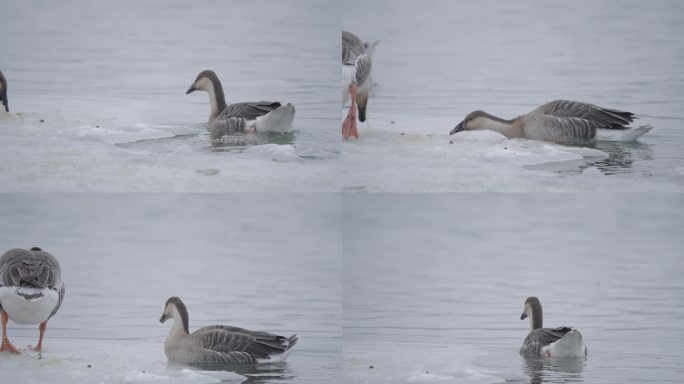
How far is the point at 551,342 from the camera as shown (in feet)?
23.0

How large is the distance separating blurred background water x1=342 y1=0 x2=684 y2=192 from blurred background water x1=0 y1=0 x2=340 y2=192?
25 cm

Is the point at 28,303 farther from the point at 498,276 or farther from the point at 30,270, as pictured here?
the point at 498,276

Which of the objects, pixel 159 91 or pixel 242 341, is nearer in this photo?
pixel 242 341

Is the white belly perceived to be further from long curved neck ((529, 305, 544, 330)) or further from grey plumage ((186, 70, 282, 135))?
long curved neck ((529, 305, 544, 330))

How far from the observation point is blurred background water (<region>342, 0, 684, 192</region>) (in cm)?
714

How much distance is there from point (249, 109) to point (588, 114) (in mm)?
1878

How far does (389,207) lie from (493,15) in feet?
4.01

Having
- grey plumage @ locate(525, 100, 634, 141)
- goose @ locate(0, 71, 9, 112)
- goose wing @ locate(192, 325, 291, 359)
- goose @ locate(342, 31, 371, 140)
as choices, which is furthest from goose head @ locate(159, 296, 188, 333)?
grey plumage @ locate(525, 100, 634, 141)

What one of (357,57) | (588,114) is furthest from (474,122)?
(357,57)

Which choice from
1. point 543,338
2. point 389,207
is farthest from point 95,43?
point 543,338

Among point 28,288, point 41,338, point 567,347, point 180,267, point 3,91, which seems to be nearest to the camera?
point 28,288

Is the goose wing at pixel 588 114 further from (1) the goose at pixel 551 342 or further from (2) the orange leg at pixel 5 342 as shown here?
(2) the orange leg at pixel 5 342

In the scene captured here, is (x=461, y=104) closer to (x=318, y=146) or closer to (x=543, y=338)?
(x=318, y=146)

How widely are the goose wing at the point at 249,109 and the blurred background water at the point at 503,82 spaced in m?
0.49
